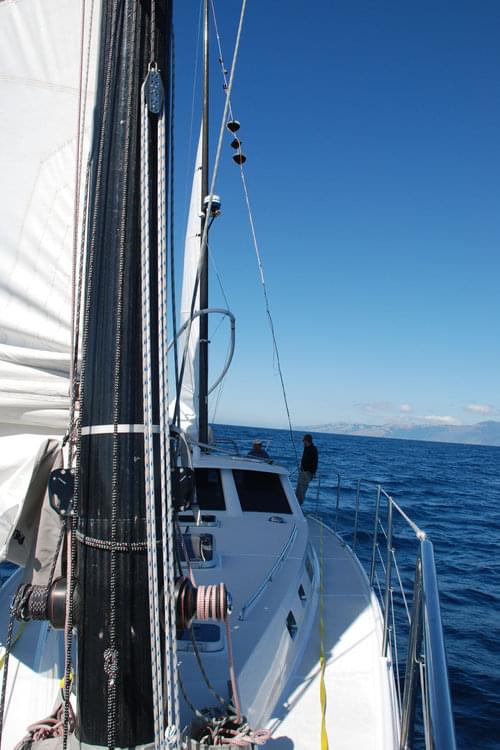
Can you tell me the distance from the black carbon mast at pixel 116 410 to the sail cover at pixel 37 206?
28.2 inches

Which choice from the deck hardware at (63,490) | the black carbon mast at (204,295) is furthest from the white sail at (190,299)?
the deck hardware at (63,490)

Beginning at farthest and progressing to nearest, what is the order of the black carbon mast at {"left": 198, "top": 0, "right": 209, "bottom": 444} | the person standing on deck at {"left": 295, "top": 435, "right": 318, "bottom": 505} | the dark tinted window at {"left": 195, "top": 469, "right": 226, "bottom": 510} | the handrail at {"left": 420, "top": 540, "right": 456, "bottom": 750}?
the person standing on deck at {"left": 295, "top": 435, "right": 318, "bottom": 505}, the black carbon mast at {"left": 198, "top": 0, "right": 209, "bottom": 444}, the dark tinted window at {"left": 195, "top": 469, "right": 226, "bottom": 510}, the handrail at {"left": 420, "top": 540, "right": 456, "bottom": 750}

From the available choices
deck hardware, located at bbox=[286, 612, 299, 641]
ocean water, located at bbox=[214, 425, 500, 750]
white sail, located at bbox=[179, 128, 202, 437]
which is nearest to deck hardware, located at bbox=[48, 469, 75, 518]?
deck hardware, located at bbox=[286, 612, 299, 641]

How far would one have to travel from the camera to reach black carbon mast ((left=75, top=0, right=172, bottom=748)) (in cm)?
195

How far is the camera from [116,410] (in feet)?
6.73

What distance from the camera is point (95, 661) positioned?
1971 mm

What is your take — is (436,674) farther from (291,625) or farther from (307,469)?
(307,469)

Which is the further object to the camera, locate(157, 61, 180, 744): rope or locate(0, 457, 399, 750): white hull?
locate(0, 457, 399, 750): white hull

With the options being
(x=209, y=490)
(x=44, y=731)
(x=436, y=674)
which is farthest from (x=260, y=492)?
(x=436, y=674)

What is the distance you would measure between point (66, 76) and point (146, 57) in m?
1.12

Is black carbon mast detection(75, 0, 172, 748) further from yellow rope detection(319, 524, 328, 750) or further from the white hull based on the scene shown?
yellow rope detection(319, 524, 328, 750)

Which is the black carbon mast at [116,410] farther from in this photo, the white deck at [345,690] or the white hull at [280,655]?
the white deck at [345,690]

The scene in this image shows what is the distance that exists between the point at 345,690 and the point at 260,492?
3118 millimetres

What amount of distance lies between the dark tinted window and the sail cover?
3.67 metres
